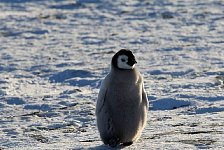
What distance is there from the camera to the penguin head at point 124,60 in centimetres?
550

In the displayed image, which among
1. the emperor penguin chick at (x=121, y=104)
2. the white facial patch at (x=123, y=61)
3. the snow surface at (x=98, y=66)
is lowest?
the snow surface at (x=98, y=66)

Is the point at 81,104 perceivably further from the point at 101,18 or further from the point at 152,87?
the point at 101,18

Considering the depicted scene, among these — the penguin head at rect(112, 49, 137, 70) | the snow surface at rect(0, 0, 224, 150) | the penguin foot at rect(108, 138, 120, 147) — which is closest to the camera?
the penguin head at rect(112, 49, 137, 70)

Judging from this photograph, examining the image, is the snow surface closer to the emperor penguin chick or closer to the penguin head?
the emperor penguin chick

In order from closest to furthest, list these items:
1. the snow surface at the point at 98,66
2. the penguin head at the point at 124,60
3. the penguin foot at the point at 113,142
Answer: the penguin head at the point at 124,60
the penguin foot at the point at 113,142
the snow surface at the point at 98,66

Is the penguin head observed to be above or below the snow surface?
above

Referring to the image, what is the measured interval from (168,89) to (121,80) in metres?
2.86

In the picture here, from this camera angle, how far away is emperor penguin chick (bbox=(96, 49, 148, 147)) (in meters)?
5.53

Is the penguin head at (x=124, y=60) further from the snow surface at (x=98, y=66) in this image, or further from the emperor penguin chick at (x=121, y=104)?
the snow surface at (x=98, y=66)

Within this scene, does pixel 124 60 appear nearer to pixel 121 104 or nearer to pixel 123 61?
pixel 123 61

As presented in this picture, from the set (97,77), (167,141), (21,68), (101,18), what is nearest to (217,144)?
(167,141)

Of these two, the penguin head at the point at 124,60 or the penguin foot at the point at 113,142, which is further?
the penguin foot at the point at 113,142

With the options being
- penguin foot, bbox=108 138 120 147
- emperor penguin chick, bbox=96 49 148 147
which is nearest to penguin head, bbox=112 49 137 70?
emperor penguin chick, bbox=96 49 148 147

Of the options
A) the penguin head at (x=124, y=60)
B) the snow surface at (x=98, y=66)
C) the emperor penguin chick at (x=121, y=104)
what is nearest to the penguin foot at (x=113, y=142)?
the emperor penguin chick at (x=121, y=104)
